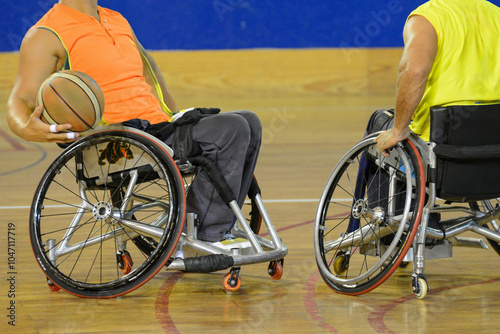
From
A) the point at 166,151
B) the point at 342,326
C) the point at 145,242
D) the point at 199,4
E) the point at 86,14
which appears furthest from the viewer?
the point at 199,4

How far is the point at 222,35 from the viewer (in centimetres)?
848

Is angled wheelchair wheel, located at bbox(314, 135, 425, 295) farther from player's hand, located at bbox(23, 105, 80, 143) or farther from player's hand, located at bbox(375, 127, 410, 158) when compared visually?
player's hand, located at bbox(23, 105, 80, 143)

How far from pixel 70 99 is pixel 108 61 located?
13.8 inches

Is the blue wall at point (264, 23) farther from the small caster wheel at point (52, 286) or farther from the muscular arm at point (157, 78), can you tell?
the small caster wheel at point (52, 286)

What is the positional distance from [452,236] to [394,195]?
0.25 meters

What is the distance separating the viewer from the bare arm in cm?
239

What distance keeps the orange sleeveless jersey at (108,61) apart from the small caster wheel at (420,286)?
1.01 meters

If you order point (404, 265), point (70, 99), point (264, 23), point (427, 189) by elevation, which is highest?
point (70, 99)

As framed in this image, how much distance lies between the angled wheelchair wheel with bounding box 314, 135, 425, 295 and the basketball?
2.73 ft

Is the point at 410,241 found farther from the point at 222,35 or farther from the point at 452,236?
the point at 222,35

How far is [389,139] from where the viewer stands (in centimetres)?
237

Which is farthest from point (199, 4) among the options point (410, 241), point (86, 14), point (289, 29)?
point (410, 241)

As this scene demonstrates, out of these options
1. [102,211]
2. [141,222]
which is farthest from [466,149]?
[102,211]

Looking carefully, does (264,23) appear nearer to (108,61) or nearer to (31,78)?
(108,61)
